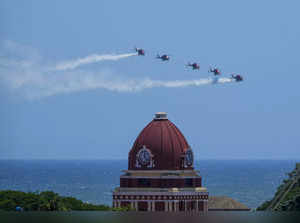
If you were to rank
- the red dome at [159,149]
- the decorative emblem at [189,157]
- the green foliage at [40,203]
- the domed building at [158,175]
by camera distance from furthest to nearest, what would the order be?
the decorative emblem at [189,157] → the red dome at [159,149] → the domed building at [158,175] → the green foliage at [40,203]

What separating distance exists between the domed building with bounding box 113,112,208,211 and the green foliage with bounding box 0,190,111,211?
5.93 metres

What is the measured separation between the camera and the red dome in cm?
9056

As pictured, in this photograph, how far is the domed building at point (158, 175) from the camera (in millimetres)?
90375

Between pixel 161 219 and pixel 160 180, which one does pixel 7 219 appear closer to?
pixel 161 219

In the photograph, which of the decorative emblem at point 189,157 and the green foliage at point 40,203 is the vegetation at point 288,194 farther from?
the green foliage at point 40,203

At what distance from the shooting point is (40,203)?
8112 cm

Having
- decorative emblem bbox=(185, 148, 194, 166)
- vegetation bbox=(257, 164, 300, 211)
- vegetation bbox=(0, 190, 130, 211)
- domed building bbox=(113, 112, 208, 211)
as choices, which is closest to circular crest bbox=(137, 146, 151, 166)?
domed building bbox=(113, 112, 208, 211)

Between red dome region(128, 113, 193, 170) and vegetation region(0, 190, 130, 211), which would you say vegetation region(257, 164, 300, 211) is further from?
vegetation region(0, 190, 130, 211)

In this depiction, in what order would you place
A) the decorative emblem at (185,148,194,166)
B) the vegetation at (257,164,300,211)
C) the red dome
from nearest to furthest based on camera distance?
the vegetation at (257,164,300,211)
the red dome
the decorative emblem at (185,148,194,166)

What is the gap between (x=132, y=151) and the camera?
91188 mm

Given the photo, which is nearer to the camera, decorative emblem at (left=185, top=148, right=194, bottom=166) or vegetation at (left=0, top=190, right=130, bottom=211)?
vegetation at (left=0, top=190, right=130, bottom=211)

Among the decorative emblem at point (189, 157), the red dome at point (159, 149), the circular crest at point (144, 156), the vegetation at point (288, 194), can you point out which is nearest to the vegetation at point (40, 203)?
the circular crest at point (144, 156)

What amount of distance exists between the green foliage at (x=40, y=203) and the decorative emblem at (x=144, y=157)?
699 centimetres

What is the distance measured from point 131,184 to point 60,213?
58.9 meters
